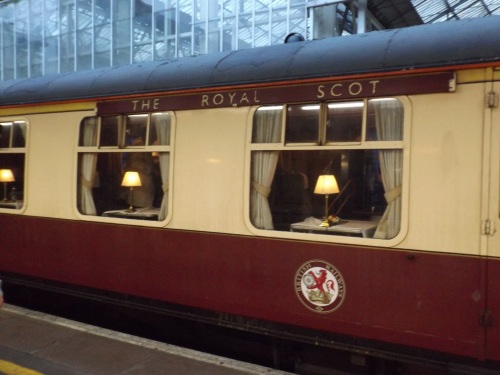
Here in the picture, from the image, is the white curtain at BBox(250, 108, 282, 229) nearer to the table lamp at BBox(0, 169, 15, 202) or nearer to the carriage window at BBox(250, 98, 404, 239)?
the carriage window at BBox(250, 98, 404, 239)

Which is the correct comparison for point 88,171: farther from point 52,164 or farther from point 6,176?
point 6,176

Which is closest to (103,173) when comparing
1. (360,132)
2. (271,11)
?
(360,132)

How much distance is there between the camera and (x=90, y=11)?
552 inches

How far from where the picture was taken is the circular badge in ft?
12.0

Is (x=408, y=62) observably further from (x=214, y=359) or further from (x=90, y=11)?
(x=90, y=11)

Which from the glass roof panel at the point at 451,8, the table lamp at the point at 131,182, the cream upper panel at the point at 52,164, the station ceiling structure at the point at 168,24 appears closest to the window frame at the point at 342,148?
the table lamp at the point at 131,182

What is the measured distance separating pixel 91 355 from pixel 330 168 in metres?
2.44

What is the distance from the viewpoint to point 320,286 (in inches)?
147

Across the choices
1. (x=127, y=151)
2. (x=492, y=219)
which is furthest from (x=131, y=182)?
(x=492, y=219)

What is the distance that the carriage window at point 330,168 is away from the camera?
3570 mm

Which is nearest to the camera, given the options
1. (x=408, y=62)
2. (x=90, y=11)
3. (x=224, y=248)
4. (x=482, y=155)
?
(x=482, y=155)

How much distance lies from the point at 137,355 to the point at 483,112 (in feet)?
10.3

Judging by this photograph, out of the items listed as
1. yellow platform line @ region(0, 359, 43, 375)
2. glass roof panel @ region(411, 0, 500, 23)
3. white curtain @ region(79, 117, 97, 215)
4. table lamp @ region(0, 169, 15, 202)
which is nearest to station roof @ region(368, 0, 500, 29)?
glass roof panel @ region(411, 0, 500, 23)

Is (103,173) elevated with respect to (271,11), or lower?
lower
